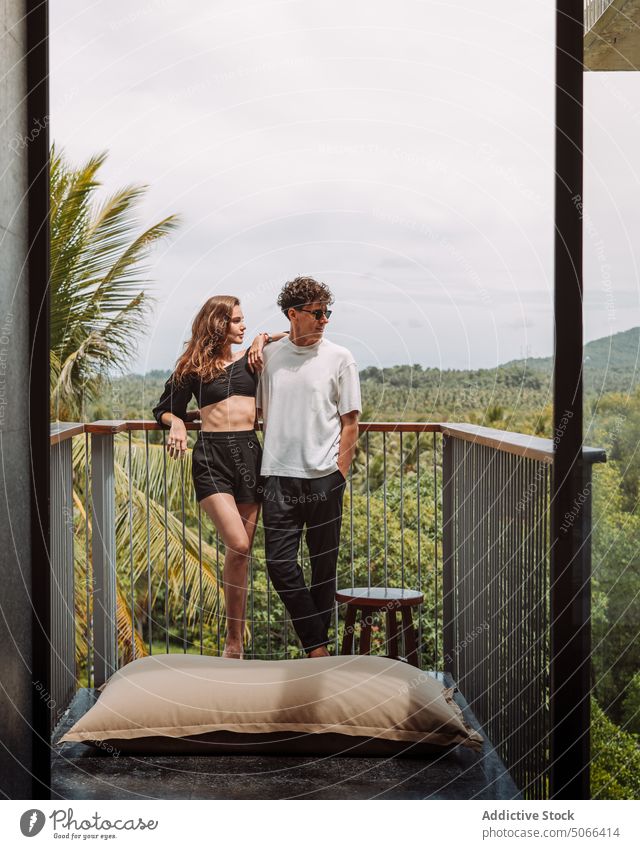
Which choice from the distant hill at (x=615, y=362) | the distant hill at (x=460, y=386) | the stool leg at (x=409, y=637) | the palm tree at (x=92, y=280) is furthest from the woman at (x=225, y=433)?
the palm tree at (x=92, y=280)

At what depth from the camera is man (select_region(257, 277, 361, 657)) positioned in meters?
3.06

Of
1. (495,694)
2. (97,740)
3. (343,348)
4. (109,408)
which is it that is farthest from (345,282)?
(109,408)

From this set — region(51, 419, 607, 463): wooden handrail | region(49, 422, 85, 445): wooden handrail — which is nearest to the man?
region(51, 419, 607, 463): wooden handrail

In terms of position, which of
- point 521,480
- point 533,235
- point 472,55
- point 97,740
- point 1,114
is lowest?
point 97,740

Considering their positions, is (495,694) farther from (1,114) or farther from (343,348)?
(1,114)

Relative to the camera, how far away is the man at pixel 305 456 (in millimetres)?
3061

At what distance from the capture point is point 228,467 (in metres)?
3.11

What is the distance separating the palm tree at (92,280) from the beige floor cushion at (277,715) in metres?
3.22

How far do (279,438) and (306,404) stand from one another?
0.15 m

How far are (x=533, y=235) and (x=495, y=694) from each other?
3823 millimetres

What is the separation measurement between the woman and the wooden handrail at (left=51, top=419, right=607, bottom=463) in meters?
0.11

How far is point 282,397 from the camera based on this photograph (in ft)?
10.2

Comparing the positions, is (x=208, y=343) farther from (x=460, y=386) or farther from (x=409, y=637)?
(x=460, y=386)

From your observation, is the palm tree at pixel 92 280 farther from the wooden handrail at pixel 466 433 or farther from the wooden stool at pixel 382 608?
the wooden stool at pixel 382 608
